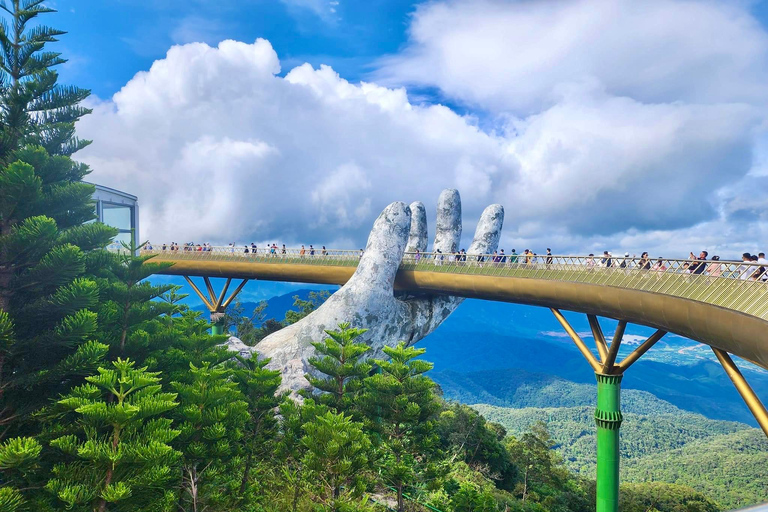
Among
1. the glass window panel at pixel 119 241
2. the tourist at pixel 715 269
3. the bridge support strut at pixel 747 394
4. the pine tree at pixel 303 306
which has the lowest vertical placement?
the pine tree at pixel 303 306

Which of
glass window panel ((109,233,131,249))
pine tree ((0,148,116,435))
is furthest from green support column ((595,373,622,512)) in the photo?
glass window panel ((109,233,131,249))

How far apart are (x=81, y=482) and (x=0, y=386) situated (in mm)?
3664

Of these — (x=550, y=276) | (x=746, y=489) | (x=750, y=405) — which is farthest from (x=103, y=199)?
(x=746, y=489)

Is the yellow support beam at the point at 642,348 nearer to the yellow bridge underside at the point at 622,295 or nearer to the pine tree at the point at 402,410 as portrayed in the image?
the yellow bridge underside at the point at 622,295

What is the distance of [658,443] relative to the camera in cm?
11788

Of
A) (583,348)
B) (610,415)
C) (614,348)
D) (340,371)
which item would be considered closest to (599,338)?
(583,348)

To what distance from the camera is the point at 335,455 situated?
13414 mm

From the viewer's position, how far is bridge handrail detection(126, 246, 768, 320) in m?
12.5

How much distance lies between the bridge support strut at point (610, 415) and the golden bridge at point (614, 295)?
35mm

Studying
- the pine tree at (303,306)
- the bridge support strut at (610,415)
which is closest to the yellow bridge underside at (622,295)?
the bridge support strut at (610,415)

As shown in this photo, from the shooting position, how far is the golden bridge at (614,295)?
1239cm

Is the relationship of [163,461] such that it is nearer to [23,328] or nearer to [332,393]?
[23,328]

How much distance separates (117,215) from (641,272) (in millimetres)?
33074

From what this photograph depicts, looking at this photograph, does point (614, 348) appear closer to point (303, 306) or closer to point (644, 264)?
point (644, 264)
